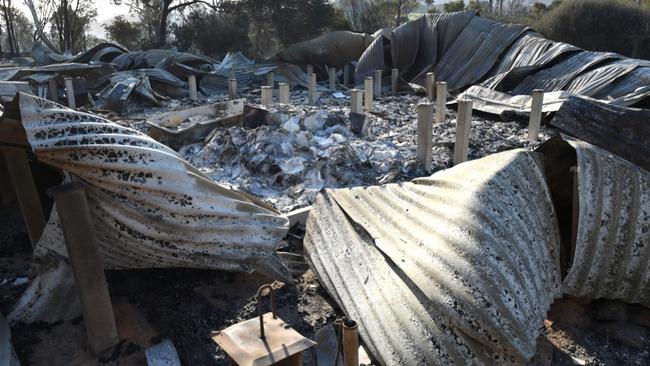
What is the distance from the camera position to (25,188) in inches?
152

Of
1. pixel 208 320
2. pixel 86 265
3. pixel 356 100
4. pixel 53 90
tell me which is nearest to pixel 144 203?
pixel 86 265

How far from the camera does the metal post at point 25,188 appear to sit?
3787 mm

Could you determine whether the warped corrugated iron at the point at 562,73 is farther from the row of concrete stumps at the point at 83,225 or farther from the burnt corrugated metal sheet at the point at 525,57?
the row of concrete stumps at the point at 83,225

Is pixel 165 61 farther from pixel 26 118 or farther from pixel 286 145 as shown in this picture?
pixel 26 118

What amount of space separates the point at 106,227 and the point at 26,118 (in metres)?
0.80

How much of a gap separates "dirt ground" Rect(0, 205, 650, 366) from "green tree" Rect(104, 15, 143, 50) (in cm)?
2860

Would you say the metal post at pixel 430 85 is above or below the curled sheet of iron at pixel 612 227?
above

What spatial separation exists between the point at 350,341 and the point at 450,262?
0.74 meters

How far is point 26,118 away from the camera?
9.21 ft

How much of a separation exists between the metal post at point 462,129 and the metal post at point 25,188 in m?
4.88

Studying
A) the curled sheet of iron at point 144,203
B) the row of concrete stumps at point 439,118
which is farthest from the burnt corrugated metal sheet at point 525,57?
the curled sheet of iron at point 144,203

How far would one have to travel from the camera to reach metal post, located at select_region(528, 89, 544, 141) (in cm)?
Result: 758

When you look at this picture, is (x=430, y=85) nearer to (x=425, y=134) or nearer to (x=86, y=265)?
(x=425, y=134)

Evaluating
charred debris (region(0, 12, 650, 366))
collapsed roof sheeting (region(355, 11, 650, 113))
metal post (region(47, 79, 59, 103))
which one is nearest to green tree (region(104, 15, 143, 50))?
metal post (region(47, 79, 59, 103))
